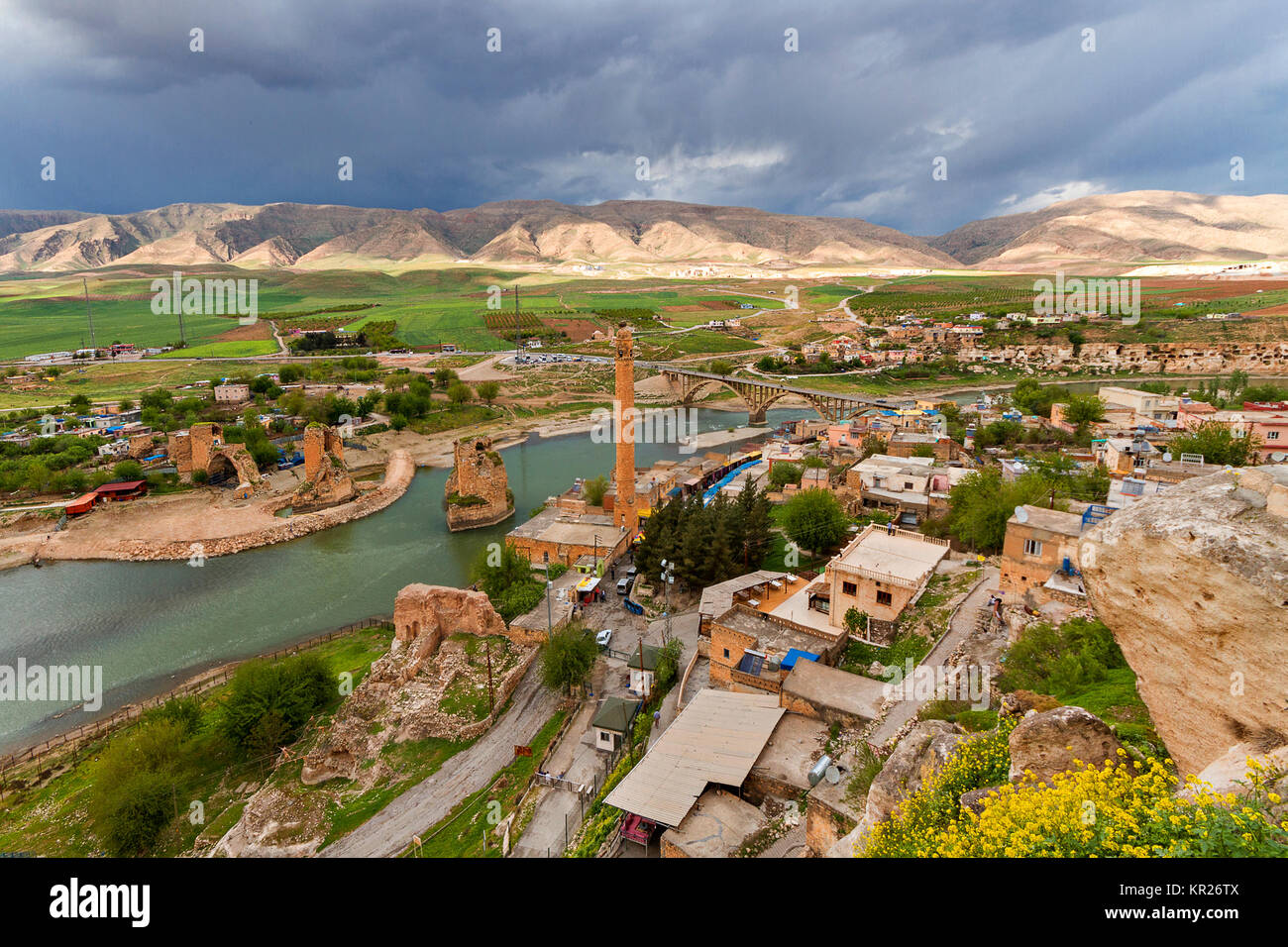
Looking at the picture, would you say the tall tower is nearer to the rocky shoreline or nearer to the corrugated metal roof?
the corrugated metal roof

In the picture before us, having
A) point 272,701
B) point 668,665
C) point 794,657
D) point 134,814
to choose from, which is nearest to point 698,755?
point 794,657

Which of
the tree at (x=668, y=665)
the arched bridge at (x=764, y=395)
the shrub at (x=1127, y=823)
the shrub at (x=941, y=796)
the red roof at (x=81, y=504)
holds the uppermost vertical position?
the arched bridge at (x=764, y=395)

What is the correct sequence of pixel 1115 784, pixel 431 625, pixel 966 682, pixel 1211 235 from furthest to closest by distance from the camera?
pixel 1211 235
pixel 431 625
pixel 966 682
pixel 1115 784

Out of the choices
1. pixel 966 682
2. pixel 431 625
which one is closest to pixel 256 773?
pixel 431 625

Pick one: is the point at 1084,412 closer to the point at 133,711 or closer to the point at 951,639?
the point at 951,639

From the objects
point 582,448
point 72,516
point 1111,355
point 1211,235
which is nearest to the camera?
point 72,516

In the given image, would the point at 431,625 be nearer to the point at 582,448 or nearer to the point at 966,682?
the point at 966,682

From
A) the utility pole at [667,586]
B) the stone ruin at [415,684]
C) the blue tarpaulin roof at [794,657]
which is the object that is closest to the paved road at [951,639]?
the blue tarpaulin roof at [794,657]

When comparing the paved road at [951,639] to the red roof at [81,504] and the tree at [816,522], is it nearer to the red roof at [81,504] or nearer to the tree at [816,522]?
the tree at [816,522]
